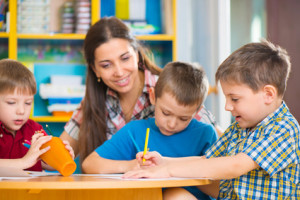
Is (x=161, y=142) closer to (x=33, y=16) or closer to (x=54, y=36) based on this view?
(x=54, y=36)

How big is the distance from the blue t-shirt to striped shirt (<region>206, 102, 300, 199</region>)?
333 mm

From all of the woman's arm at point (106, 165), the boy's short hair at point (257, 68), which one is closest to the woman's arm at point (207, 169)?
the boy's short hair at point (257, 68)

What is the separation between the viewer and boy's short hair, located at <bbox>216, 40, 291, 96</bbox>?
1.51 meters

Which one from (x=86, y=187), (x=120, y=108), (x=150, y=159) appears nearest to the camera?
(x=86, y=187)

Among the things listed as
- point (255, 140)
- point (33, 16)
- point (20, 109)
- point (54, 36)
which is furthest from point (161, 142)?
point (33, 16)

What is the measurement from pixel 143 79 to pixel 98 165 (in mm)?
745

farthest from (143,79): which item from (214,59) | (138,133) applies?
(214,59)

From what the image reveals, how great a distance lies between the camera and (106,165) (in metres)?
1.81

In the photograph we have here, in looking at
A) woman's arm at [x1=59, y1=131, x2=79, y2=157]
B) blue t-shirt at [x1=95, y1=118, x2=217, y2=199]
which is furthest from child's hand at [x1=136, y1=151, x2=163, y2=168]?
woman's arm at [x1=59, y1=131, x2=79, y2=157]

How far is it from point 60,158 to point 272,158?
66 cm

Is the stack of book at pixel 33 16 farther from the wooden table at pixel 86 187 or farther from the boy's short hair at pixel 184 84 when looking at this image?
the wooden table at pixel 86 187

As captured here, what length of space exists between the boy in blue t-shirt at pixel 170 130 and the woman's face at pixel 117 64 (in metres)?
0.36

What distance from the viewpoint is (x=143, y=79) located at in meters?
2.45

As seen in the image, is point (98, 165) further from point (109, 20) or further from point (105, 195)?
point (109, 20)
